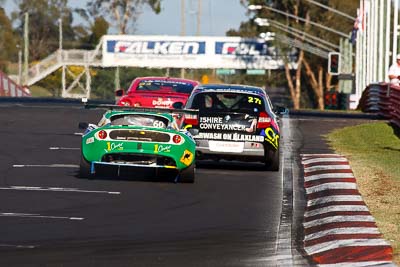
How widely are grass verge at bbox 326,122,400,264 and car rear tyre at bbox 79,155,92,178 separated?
12.3ft

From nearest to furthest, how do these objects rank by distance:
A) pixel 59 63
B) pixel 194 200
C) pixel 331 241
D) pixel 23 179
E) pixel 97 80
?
pixel 331 241 < pixel 194 200 < pixel 23 179 < pixel 59 63 < pixel 97 80

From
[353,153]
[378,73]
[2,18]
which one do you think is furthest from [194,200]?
[2,18]

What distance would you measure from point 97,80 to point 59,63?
19162mm

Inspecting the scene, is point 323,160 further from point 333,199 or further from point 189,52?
point 189,52

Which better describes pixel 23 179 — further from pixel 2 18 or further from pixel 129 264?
pixel 2 18

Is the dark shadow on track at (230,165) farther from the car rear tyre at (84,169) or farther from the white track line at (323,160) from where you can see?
the car rear tyre at (84,169)

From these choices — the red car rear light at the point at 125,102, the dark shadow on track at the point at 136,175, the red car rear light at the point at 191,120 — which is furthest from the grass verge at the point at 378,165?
the red car rear light at the point at 125,102

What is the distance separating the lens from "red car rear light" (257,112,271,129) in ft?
61.3

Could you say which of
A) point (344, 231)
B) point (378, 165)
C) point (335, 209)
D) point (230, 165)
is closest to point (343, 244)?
point (344, 231)

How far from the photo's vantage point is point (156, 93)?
27.2 m

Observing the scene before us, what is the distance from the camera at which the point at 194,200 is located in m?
15.1

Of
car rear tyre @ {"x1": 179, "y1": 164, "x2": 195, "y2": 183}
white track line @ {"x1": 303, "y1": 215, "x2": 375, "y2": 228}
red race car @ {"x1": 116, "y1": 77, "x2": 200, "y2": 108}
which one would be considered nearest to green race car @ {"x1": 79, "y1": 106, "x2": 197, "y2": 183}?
car rear tyre @ {"x1": 179, "y1": 164, "x2": 195, "y2": 183}

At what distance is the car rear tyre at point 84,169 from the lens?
16.8 meters

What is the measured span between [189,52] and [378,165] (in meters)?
68.3
